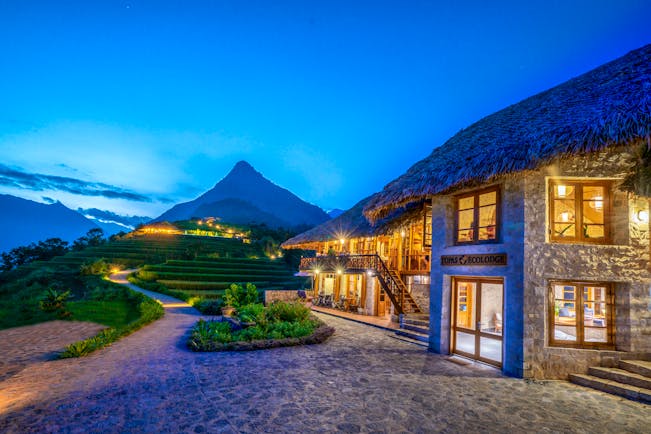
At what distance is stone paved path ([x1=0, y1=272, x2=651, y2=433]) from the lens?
4.88 meters

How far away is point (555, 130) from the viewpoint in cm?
741

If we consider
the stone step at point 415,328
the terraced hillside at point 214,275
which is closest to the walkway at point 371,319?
the stone step at point 415,328

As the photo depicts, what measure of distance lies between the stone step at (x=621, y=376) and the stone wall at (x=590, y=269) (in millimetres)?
190

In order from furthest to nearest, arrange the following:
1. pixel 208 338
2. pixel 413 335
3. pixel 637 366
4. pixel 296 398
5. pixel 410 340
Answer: pixel 413 335 → pixel 410 340 → pixel 208 338 → pixel 637 366 → pixel 296 398

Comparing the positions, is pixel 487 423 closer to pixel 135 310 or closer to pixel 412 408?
pixel 412 408

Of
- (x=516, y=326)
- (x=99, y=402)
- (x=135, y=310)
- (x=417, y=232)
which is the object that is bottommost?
(x=135, y=310)

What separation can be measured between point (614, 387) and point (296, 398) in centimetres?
625

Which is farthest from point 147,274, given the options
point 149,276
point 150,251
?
point 150,251

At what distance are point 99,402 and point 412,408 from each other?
509 centimetres

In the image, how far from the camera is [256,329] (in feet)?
35.2

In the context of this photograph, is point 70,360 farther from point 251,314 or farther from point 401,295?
point 401,295

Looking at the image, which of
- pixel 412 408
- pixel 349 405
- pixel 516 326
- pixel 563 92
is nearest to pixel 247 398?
pixel 349 405

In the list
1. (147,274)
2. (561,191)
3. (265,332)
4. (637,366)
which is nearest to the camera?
(637,366)

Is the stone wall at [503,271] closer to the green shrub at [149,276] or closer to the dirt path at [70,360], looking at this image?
the dirt path at [70,360]
